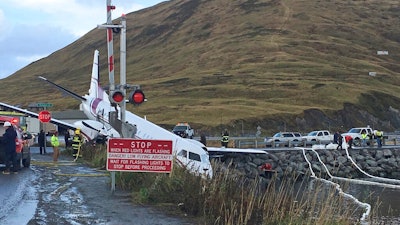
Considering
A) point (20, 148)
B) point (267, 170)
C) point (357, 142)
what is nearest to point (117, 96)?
point (20, 148)

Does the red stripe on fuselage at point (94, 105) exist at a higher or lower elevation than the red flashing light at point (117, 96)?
higher

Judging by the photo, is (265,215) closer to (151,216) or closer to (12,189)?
(151,216)

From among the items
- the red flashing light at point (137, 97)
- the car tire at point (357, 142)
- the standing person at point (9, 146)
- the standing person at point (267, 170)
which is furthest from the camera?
the car tire at point (357, 142)

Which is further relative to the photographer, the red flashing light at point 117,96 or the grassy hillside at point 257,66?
the grassy hillside at point 257,66

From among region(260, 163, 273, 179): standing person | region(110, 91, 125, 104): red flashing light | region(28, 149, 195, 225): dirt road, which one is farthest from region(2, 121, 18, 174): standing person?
region(260, 163, 273, 179): standing person

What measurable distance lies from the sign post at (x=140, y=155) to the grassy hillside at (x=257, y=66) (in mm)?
59713

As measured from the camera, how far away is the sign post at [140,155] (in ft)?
47.6

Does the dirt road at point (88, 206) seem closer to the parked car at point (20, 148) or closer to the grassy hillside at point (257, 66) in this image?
the parked car at point (20, 148)

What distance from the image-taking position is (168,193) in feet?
45.2

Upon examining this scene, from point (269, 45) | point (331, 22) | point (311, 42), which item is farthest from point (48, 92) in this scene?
point (331, 22)

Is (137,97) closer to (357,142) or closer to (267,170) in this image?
(267,170)

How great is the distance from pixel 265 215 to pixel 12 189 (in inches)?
300

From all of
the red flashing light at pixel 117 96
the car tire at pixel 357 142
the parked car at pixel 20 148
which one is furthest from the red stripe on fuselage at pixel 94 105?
the car tire at pixel 357 142

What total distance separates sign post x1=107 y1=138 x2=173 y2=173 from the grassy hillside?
5971cm
